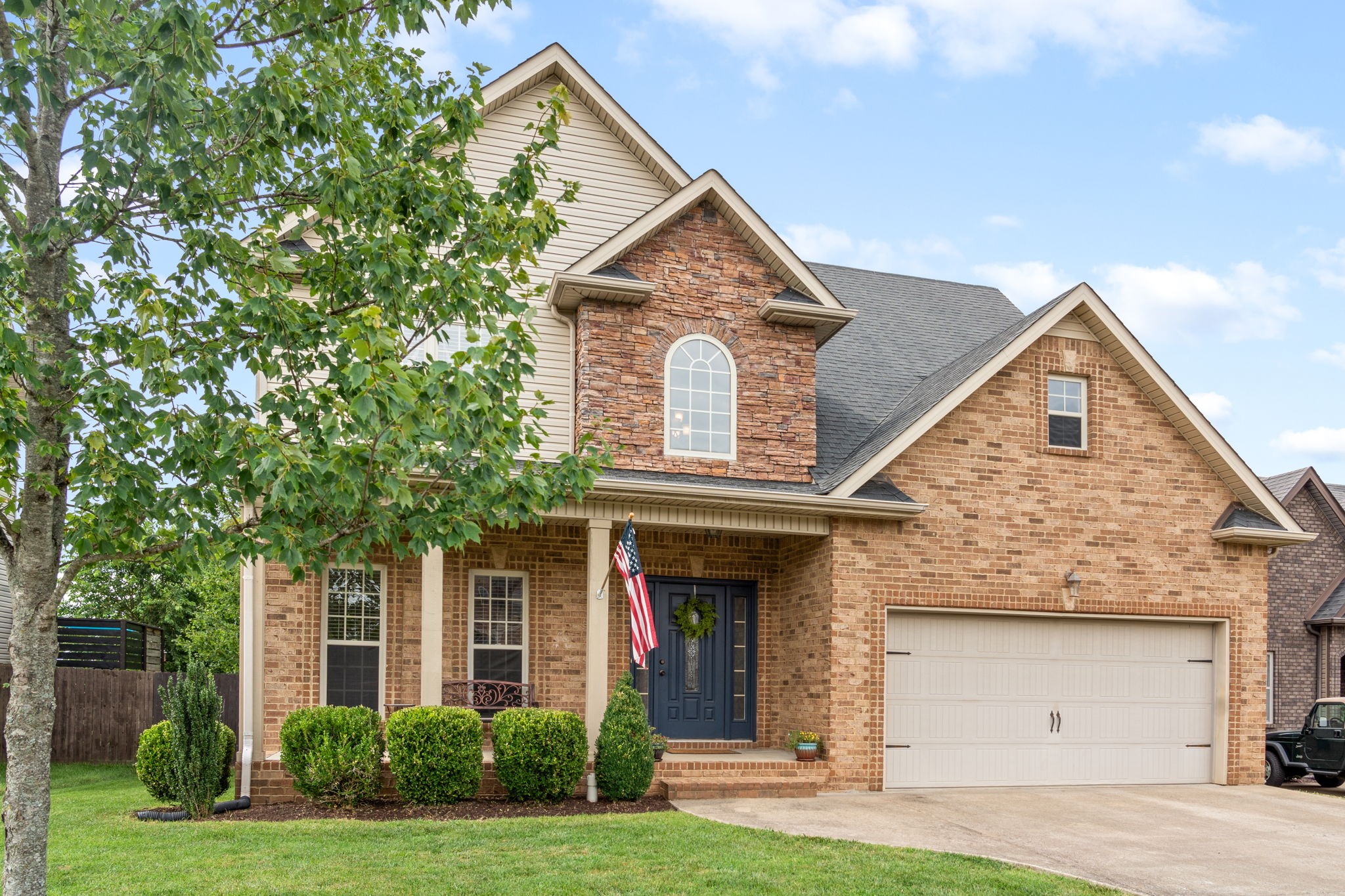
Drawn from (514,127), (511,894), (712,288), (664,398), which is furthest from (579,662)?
(514,127)

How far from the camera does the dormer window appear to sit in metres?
14.6

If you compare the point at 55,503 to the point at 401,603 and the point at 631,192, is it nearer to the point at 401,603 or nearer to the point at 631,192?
the point at 401,603

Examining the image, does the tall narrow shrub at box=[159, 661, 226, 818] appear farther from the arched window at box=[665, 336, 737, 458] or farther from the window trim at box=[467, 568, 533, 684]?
the arched window at box=[665, 336, 737, 458]

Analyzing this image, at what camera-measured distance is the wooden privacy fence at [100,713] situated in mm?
17625

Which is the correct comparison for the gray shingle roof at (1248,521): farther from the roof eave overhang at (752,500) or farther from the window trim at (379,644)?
the window trim at (379,644)

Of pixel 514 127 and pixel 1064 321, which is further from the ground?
pixel 514 127

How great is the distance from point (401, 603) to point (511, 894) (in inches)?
246

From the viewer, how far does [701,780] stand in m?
12.2

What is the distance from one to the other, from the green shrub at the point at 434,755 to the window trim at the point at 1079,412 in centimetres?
810

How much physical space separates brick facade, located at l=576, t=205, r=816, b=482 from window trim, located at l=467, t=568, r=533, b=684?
6.70 ft

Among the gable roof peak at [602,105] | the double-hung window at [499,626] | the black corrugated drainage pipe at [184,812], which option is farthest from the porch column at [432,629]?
the gable roof peak at [602,105]

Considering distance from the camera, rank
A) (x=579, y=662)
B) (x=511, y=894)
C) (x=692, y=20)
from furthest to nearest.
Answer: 1. (x=579, y=662)
2. (x=692, y=20)
3. (x=511, y=894)

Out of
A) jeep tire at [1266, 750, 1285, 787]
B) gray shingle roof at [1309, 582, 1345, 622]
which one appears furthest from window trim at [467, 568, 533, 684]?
gray shingle roof at [1309, 582, 1345, 622]

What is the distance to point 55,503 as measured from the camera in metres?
6.20
